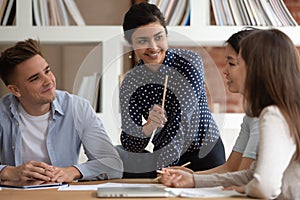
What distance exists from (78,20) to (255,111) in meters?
1.55

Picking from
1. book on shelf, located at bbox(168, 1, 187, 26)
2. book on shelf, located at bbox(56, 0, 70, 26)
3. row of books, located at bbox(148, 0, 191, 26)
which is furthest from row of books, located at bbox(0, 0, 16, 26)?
book on shelf, located at bbox(168, 1, 187, 26)

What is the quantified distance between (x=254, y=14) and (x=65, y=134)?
4.05ft

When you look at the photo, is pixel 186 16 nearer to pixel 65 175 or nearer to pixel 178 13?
pixel 178 13

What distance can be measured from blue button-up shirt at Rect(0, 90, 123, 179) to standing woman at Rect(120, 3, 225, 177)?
0.57ft

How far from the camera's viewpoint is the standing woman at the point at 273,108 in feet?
4.72

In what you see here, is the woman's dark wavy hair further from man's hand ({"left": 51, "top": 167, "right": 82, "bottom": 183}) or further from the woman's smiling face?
man's hand ({"left": 51, "top": 167, "right": 82, "bottom": 183})

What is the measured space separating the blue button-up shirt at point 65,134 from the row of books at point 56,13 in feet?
2.36

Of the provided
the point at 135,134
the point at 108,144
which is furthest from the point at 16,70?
the point at 135,134

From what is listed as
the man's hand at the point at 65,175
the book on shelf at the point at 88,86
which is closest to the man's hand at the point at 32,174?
the man's hand at the point at 65,175

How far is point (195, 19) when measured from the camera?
2871 mm

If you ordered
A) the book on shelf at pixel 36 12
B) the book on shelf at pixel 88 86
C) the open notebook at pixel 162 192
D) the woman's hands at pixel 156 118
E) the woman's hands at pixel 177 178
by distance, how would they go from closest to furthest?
the open notebook at pixel 162 192
the woman's hands at pixel 177 178
the woman's hands at pixel 156 118
the book on shelf at pixel 88 86
the book on shelf at pixel 36 12

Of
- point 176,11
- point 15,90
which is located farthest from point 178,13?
point 15,90

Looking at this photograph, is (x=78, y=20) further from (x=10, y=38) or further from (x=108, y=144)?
(x=108, y=144)

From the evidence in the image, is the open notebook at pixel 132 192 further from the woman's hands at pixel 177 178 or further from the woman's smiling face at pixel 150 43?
the woman's smiling face at pixel 150 43
